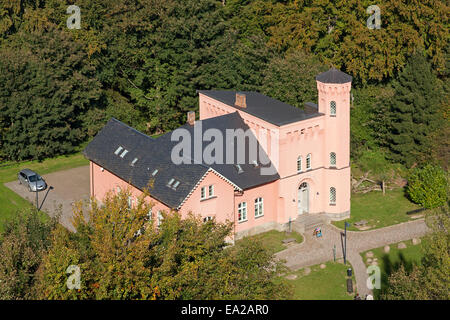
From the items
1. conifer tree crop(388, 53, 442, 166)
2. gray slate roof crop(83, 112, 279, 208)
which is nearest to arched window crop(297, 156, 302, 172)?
gray slate roof crop(83, 112, 279, 208)

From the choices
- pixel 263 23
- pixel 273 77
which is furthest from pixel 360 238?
pixel 263 23

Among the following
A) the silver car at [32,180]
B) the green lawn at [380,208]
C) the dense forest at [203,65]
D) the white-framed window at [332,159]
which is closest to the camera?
the white-framed window at [332,159]

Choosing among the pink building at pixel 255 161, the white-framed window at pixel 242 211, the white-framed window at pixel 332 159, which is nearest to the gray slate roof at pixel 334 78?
the pink building at pixel 255 161

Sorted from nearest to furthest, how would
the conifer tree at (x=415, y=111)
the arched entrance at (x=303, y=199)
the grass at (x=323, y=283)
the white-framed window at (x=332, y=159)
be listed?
1. the grass at (x=323, y=283)
2. the white-framed window at (x=332, y=159)
3. the arched entrance at (x=303, y=199)
4. the conifer tree at (x=415, y=111)

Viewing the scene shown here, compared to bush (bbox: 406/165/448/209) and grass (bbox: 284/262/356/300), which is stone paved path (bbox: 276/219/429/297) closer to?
grass (bbox: 284/262/356/300)

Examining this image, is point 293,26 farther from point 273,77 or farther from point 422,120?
point 422,120

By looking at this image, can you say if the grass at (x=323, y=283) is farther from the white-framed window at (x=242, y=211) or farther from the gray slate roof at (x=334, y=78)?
the gray slate roof at (x=334, y=78)
